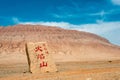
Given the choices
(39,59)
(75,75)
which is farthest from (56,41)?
(75,75)

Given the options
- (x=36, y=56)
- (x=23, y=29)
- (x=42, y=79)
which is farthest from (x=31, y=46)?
(x=23, y=29)

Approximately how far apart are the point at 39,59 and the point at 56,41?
106752mm

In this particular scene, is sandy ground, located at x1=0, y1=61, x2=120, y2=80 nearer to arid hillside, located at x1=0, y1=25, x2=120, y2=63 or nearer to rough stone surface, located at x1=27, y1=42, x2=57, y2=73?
rough stone surface, located at x1=27, y1=42, x2=57, y2=73

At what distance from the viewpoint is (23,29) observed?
13688 centimetres

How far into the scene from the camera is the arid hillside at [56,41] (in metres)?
117

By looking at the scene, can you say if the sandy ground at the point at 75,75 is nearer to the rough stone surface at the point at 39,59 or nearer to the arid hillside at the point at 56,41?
the rough stone surface at the point at 39,59

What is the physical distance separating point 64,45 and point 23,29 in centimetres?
2124

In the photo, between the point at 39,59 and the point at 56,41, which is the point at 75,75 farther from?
the point at 56,41

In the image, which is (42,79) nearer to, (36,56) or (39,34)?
(36,56)

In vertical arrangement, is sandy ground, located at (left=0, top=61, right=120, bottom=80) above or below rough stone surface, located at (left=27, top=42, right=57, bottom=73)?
below

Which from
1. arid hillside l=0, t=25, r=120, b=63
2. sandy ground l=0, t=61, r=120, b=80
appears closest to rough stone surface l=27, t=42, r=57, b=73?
sandy ground l=0, t=61, r=120, b=80

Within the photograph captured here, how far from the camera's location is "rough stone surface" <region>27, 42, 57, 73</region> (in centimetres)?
2138

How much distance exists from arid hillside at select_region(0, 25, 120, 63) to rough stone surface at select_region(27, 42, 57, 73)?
89.3 meters

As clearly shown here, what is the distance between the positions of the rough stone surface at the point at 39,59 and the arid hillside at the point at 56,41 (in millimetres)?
89266
